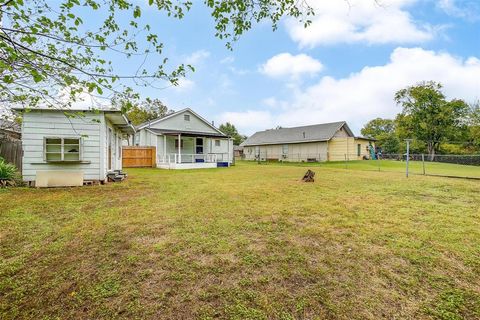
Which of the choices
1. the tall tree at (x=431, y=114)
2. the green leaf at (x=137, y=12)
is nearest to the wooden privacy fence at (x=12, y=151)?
the green leaf at (x=137, y=12)

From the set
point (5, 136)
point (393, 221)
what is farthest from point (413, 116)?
point (5, 136)

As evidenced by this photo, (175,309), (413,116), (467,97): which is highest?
(467,97)

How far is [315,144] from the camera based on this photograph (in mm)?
28641

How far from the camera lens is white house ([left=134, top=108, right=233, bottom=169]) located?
19750 millimetres

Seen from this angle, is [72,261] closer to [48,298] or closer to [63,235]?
[48,298]

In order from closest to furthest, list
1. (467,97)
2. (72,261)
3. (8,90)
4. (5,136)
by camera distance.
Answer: (8,90) → (72,261) → (5,136) → (467,97)

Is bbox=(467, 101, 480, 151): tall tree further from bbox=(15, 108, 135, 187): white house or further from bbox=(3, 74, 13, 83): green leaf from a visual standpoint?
bbox=(3, 74, 13, 83): green leaf

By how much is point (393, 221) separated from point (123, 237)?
474 cm

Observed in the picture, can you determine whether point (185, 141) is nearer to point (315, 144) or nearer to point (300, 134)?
point (315, 144)

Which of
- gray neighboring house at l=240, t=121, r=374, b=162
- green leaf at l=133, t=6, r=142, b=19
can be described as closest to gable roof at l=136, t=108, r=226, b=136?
gray neighboring house at l=240, t=121, r=374, b=162

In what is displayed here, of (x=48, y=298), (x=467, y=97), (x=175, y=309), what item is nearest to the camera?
(x=175, y=309)

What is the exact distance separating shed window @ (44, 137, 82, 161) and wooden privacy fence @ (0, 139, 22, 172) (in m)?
3.28

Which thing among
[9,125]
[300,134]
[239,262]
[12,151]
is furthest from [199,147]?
[239,262]

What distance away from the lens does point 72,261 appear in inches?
114
